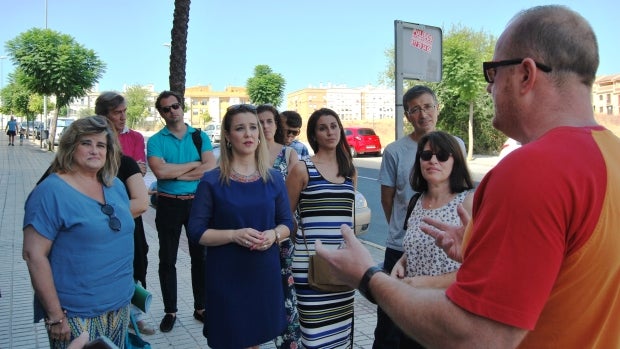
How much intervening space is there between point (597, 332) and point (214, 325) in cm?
233

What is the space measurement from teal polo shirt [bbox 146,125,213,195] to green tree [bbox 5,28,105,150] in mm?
26376

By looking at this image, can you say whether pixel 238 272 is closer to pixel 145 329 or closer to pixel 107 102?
pixel 145 329

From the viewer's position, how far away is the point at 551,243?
1.09 metres

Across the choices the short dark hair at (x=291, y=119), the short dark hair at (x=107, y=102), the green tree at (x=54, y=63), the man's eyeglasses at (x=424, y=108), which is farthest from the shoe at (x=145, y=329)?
the green tree at (x=54, y=63)

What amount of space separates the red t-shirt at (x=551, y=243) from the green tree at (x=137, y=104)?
291 ft

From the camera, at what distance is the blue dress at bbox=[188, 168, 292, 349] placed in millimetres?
3055

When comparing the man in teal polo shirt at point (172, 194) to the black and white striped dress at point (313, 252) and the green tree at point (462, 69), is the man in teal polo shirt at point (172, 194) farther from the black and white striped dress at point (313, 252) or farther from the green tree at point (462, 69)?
the green tree at point (462, 69)

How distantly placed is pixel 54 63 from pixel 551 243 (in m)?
31.1

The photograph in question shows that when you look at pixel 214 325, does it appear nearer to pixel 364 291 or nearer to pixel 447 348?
pixel 364 291

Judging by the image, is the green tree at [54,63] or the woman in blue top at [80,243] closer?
the woman in blue top at [80,243]

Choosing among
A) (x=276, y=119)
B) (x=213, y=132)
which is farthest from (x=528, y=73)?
(x=213, y=132)

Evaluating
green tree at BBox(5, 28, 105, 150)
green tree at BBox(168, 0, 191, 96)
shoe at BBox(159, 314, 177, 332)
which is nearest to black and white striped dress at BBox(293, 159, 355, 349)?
shoe at BBox(159, 314, 177, 332)

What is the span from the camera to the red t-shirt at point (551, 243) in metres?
1.09

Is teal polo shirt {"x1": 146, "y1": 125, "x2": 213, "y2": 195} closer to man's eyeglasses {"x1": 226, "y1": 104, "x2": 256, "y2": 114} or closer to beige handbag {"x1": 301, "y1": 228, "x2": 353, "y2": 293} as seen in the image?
man's eyeglasses {"x1": 226, "y1": 104, "x2": 256, "y2": 114}
